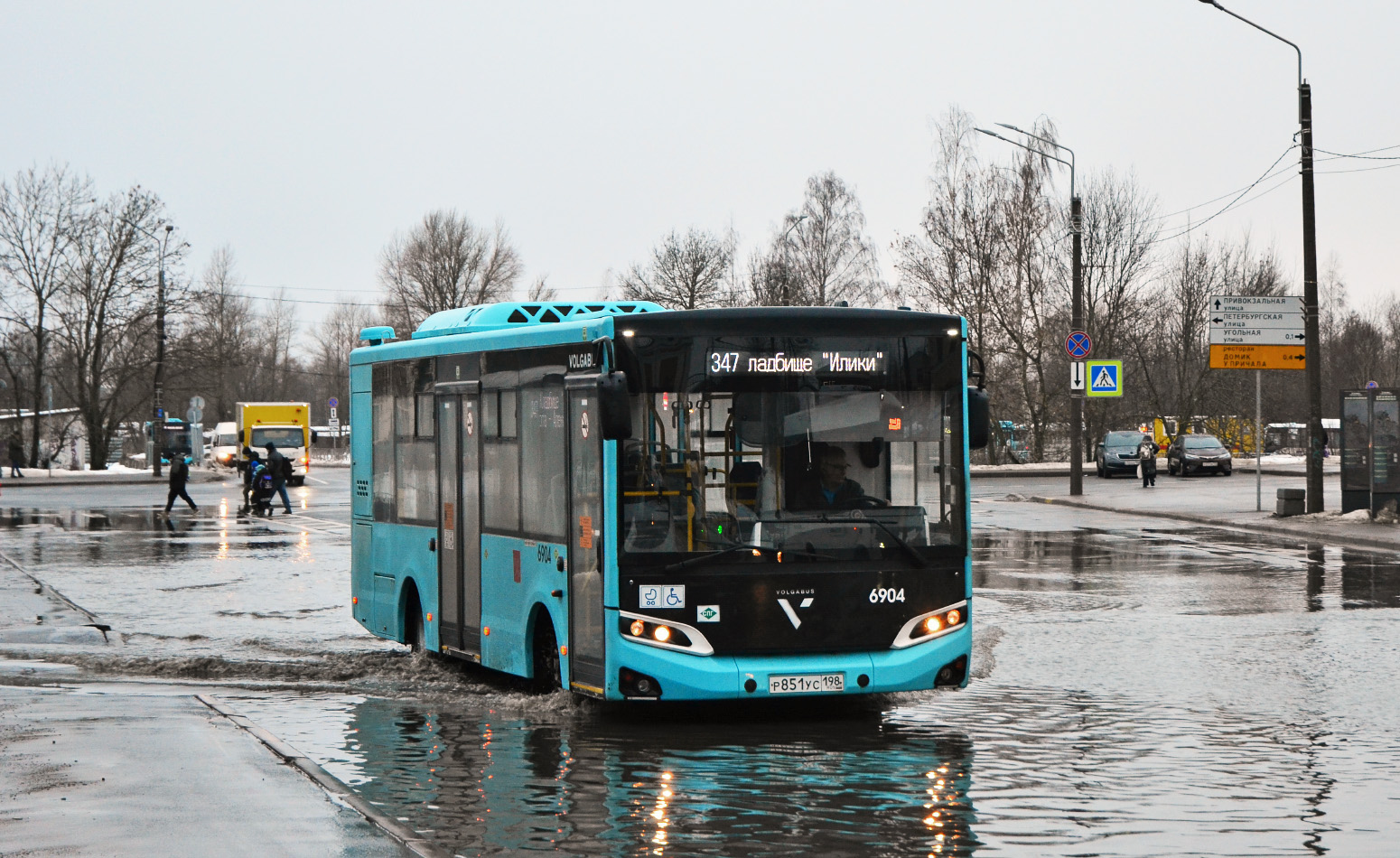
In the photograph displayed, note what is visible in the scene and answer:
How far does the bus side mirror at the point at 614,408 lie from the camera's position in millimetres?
9500

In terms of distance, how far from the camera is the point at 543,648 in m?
11.2

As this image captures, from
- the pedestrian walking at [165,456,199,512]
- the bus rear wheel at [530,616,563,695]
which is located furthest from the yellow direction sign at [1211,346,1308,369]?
the bus rear wheel at [530,616,563,695]

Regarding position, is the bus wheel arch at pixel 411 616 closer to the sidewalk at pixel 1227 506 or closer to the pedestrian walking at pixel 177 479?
the sidewalk at pixel 1227 506

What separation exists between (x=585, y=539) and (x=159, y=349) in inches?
2184

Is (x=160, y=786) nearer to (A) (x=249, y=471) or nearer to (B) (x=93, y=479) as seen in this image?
(A) (x=249, y=471)

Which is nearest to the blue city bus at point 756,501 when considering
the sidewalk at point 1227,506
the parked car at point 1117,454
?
the sidewalk at point 1227,506

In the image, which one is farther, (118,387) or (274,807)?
(118,387)

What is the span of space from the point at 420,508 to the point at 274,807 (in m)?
5.72

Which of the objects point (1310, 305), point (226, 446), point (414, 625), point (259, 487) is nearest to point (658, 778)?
point (414, 625)

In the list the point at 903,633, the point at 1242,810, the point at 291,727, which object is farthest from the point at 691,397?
the point at 1242,810

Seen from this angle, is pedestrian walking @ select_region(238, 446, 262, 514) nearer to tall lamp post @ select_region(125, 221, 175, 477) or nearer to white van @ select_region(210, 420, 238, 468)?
tall lamp post @ select_region(125, 221, 175, 477)

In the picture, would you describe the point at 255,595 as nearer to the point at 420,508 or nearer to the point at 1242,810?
the point at 420,508

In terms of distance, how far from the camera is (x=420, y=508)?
13172mm

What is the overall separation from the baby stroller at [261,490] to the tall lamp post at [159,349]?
24617 mm
